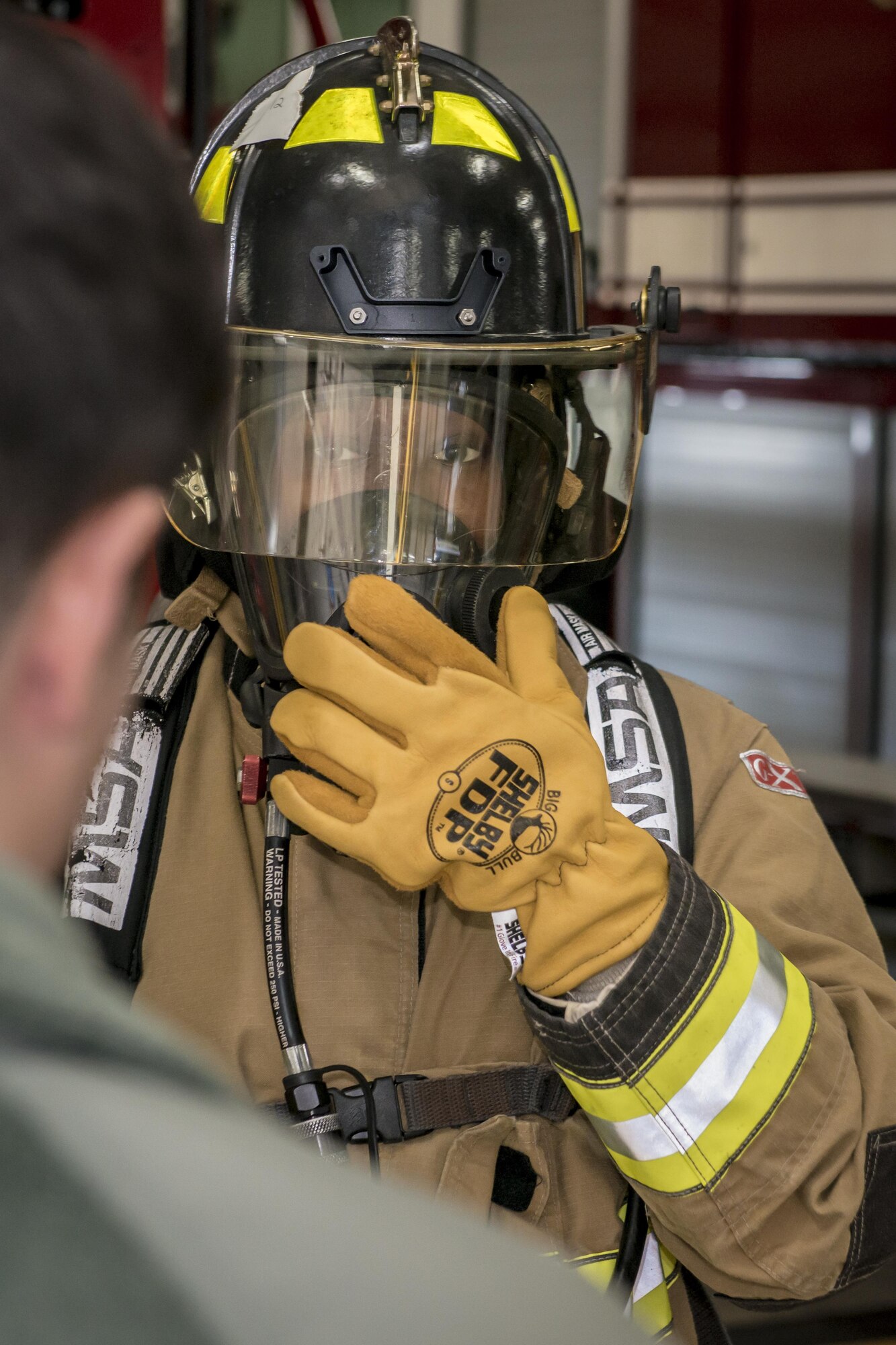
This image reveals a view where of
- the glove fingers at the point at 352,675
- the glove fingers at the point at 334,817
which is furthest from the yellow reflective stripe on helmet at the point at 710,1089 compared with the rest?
the glove fingers at the point at 352,675

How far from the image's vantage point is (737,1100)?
120 cm

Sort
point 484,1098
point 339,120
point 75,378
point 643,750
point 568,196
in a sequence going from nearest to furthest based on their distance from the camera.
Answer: point 75,378 < point 484,1098 < point 643,750 < point 339,120 < point 568,196

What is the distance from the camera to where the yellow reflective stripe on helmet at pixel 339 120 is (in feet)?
5.03

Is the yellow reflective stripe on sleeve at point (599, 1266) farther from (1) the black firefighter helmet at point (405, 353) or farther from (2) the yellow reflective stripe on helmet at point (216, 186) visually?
(2) the yellow reflective stripe on helmet at point (216, 186)

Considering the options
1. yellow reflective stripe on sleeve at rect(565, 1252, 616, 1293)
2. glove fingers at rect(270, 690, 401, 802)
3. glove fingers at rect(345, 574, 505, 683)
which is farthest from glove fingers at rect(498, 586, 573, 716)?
yellow reflective stripe on sleeve at rect(565, 1252, 616, 1293)

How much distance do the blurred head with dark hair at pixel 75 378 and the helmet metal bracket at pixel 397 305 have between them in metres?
0.93

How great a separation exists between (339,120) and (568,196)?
→ 30 cm

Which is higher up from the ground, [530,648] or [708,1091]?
[530,648]

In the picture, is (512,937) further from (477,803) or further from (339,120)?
(339,120)

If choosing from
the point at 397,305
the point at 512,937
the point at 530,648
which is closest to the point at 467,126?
the point at 397,305

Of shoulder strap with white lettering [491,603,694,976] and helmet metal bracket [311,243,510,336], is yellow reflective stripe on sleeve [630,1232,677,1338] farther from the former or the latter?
helmet metal bracket [311,243,510,336]

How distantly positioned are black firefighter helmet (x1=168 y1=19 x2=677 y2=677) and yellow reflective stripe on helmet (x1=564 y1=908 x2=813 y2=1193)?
17.4 inches

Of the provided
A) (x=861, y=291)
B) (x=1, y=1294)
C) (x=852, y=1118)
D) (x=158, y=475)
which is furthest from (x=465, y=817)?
(x=861, y=291)

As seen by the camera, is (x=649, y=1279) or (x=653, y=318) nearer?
(x=649, y=1279)
